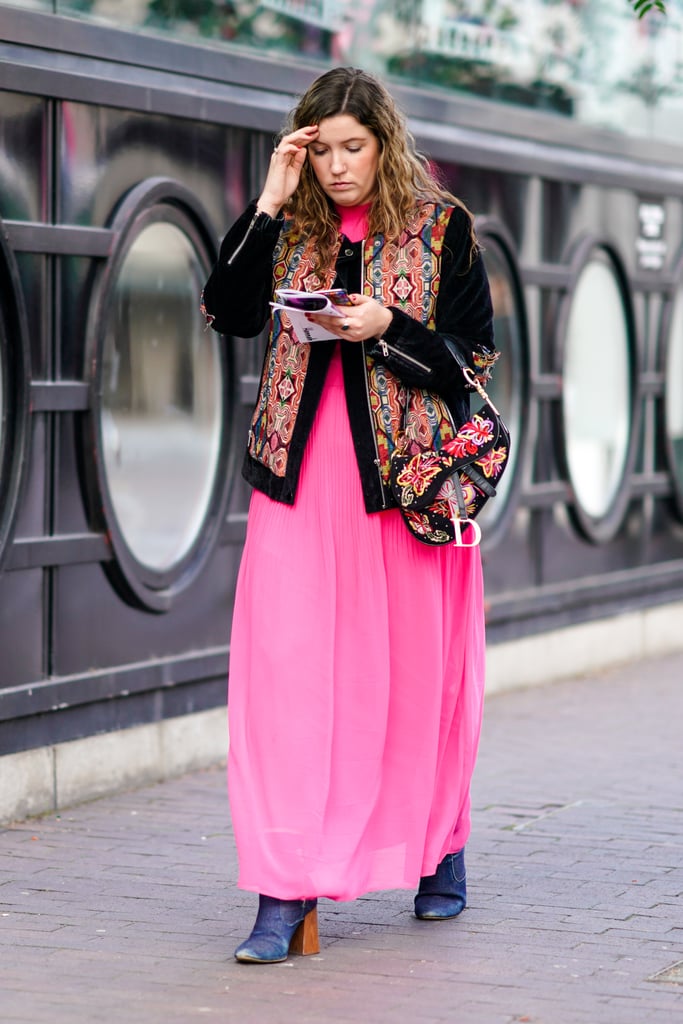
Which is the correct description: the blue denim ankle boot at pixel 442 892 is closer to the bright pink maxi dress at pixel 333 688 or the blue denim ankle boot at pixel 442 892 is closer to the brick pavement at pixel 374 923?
the brick pavement at pixel 374 923

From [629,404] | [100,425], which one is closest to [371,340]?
[100,425]

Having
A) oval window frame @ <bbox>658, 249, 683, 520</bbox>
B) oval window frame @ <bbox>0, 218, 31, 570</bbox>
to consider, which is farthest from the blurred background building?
oval window frame @ <bbox>658, 249, 683, 520</bbox>

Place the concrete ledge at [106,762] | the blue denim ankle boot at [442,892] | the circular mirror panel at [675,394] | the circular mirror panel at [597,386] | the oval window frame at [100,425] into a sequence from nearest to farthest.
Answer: the blue denim ankle boot at [442,892] < the concrete ledge at [106,762] < the oval window frame at [100,425] < the circular mirror panel at [597,386] < the circular mirror panel at [675,394]

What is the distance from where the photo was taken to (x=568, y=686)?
9.49 meters

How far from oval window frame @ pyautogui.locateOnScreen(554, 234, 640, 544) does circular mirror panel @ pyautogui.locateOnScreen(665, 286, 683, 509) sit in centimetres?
47

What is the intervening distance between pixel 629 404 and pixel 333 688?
21.1 ft

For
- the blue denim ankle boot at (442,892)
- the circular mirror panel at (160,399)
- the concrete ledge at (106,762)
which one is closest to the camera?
the blue denim ankle boot at (442,892)

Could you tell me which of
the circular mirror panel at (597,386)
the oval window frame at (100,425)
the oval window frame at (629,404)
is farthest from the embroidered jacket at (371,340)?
the circular mirror panel at (597,386)

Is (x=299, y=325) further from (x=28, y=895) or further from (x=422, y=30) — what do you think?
(x=422, y=30)

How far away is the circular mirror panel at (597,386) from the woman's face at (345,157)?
546cm

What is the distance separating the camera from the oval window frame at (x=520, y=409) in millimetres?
9156

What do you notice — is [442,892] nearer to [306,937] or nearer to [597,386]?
[306,937]

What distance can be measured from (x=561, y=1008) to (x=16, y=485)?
2.71 metres

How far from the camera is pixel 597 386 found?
1034 cm
